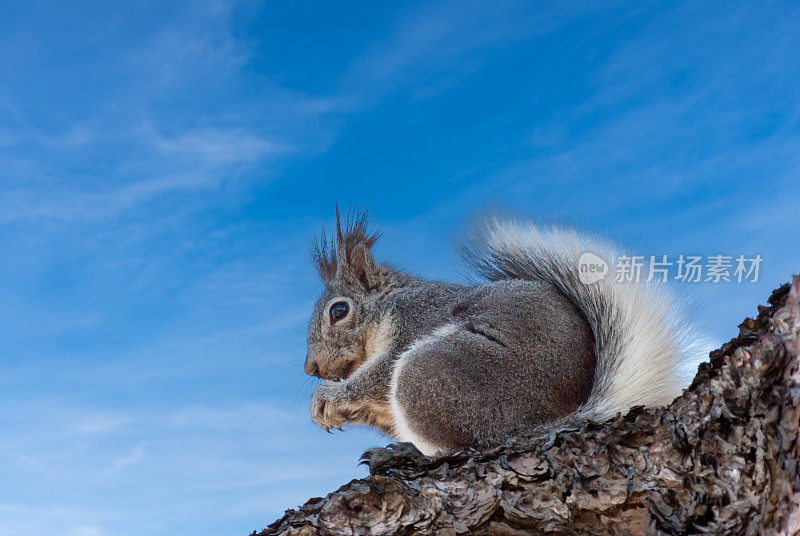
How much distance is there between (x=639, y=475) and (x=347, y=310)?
256cm

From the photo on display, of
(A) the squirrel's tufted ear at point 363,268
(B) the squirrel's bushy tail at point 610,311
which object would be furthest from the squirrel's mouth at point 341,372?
(B) the squirrel's bushy tail at point 610,311

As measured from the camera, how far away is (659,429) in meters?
2.49

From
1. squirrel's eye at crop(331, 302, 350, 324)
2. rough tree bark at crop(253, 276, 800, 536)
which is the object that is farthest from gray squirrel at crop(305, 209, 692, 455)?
rough tree bark at crop(253, 276, 800, 536)

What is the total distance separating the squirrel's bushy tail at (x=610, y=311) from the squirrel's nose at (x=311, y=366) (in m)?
1.31

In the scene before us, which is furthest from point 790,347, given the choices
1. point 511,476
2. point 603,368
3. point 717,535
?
point 603,368

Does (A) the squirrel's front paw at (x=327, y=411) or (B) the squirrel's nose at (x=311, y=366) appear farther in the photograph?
(B) the squirrel's nose at (x=311, y=366)

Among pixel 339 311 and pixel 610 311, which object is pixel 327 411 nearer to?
pixel 339 311

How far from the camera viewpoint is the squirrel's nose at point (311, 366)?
4.68 m

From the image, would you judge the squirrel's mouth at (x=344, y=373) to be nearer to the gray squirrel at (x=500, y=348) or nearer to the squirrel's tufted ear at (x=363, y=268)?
the gray squirrel at (x=500, y=348)

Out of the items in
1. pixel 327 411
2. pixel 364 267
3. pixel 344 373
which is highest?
pixel 364 267

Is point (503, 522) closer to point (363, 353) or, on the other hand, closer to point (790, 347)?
point (790, 347)

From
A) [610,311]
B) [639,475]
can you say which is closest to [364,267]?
[610,311]

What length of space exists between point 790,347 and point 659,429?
54cm

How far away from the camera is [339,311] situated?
4.66 m
